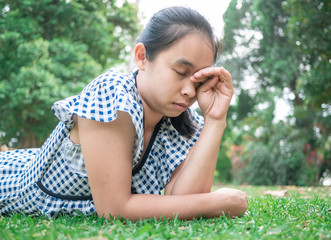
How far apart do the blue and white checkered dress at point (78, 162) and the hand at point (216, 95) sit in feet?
1.04

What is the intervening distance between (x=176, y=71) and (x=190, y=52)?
0.46 ft

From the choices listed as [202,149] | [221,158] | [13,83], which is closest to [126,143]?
[202,149]

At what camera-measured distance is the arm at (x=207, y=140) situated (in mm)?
2055

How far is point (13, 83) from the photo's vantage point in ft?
31.2

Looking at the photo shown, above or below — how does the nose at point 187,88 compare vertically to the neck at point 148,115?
above

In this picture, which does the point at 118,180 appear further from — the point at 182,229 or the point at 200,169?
the point at 200,169

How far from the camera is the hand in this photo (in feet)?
7.39

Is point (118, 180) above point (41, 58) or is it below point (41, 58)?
below

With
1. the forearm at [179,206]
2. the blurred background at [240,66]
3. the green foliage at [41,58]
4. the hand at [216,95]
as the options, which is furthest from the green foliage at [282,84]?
the forearm at [179,206]

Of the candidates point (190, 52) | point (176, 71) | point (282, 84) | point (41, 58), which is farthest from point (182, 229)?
point (282, 84)

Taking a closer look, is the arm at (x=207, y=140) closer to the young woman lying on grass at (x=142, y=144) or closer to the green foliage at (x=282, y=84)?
the young woman lying on grass at (x=142, y=144)

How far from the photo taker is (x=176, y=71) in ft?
6.31

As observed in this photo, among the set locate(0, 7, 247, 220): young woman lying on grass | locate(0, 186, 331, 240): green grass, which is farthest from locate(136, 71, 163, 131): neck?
locate(0, 186, 331, 240): green grass

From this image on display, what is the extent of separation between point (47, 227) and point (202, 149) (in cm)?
102
